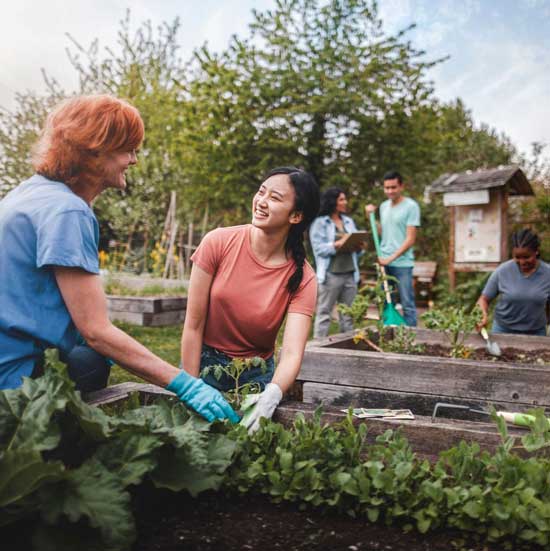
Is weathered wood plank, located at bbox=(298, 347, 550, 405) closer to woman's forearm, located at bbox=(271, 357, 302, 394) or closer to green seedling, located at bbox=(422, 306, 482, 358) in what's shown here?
green seedling, located at bbox=(422, 306, 482, 358)

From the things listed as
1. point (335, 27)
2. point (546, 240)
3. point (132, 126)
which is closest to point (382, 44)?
point (335, 27)

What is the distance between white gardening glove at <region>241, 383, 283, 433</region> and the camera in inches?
68.2

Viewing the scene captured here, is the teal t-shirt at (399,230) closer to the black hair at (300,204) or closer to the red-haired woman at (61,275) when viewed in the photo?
the black hair at (300,204)

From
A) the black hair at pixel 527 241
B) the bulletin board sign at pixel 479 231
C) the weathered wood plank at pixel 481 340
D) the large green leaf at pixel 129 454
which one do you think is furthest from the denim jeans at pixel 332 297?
the large green leaf at pixel 129 454

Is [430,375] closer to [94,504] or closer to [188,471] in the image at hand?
[188,471]

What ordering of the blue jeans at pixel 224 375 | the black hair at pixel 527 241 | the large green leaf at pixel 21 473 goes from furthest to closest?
1. the black hair at pixel 527 241
2. the blue jeans at pixel 224 375
3. the large green leaf at pixel 21 473

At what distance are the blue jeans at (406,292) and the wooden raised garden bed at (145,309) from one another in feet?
9.21

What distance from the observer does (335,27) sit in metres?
10.4

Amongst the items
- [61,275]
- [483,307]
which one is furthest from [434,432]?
[483,307]

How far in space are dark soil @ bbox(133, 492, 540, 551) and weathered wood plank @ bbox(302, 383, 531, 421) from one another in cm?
143

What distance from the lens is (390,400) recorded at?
2.98 meters

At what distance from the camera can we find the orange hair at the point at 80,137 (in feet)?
5.98

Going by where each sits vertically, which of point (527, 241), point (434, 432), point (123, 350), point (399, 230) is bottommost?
point (434, 432)

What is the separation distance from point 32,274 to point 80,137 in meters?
0.46
